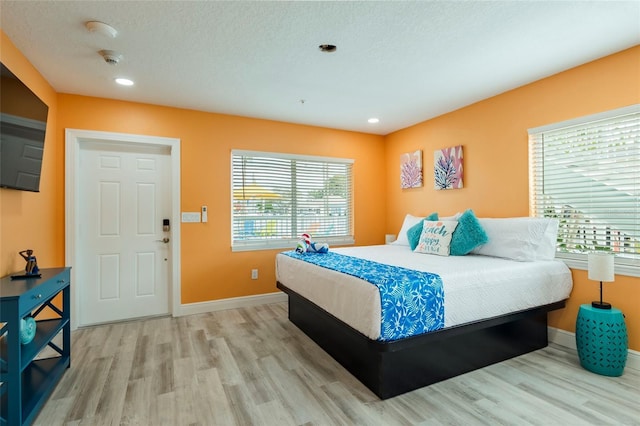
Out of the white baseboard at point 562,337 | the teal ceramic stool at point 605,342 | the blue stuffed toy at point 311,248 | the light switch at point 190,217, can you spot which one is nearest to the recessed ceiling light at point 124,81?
the light switch at point 190,217

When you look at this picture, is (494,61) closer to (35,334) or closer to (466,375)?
(466,375)

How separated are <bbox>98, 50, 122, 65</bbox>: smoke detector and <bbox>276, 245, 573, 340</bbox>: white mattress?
227cm

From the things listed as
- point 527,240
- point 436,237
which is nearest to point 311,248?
point 436,237

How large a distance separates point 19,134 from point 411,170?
414cm

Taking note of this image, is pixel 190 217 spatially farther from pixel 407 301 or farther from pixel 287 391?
pixel 407 301

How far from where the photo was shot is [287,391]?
2133mm

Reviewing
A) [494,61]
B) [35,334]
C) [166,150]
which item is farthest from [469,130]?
[35,334]

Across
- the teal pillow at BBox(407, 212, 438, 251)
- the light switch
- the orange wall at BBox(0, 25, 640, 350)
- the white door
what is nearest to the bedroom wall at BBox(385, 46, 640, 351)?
the orange wall at BBox(0, 25, 640, 350)

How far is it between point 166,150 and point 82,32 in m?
1.69

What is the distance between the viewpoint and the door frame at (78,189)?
10.6ft

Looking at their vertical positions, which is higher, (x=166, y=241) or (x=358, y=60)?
(x=358, y=60)

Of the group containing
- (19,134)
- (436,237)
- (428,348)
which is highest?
(19,134)

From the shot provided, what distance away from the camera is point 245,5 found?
6.26ft

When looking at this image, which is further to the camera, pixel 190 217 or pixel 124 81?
pixel 190 217
